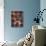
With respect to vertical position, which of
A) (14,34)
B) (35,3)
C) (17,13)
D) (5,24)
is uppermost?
(35,3)

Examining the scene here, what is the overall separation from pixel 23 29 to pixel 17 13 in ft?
2.27

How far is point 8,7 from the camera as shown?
527 cm

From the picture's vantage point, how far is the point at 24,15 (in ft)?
17.6

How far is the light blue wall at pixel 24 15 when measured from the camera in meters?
5.28

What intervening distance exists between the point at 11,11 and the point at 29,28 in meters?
1.00

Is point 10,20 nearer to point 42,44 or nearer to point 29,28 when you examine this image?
point 29,28

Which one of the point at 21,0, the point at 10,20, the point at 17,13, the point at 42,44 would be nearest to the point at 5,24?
the point at 10,20

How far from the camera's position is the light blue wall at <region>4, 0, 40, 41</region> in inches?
208

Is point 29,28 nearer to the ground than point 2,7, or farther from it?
nearer to the ground

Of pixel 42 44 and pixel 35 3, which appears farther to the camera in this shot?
pixel 35 3

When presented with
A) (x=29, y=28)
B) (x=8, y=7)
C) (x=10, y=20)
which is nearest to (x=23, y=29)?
(x=29, y=28)

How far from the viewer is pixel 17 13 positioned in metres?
5.37

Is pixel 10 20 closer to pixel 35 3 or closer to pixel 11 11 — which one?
pixel 11 11

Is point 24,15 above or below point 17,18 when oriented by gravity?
above
